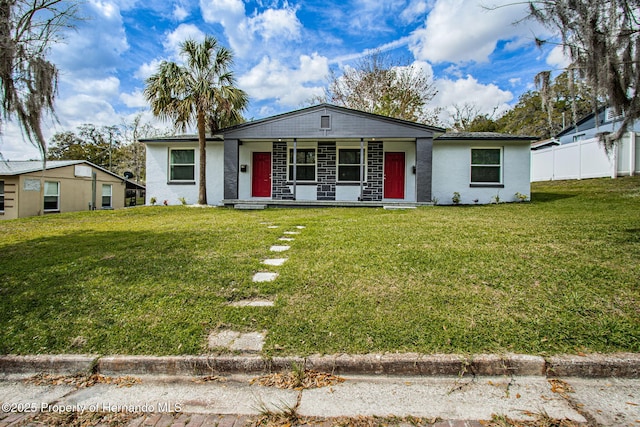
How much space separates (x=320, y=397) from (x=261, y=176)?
11.6 m

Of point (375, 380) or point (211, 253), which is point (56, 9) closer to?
point (211, 253)

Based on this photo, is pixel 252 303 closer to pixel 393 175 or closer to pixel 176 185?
pixel 393 175

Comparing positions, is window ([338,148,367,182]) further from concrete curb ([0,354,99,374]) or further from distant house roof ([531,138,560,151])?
distant house roof ([531,138,560,151])

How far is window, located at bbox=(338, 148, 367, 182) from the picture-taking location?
12617mm

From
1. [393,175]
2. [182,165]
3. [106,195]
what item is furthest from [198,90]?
[106,195]

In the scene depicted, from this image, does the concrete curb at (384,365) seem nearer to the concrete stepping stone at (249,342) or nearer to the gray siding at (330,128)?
the concrete stepping stone at (249,342)

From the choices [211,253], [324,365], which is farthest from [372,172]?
[324,365]

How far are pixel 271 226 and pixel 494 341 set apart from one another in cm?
525

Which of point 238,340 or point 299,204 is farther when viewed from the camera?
point 299,204

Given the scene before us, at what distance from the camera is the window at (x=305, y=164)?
12.7 meters

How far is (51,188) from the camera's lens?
57.5 ft

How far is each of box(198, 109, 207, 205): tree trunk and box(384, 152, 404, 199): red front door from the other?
7185mm

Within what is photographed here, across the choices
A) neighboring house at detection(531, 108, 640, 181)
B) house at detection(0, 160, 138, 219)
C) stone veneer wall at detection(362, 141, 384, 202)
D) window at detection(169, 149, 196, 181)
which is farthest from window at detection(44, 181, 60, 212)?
neighboring house at detection(531, 108, 640, 181)

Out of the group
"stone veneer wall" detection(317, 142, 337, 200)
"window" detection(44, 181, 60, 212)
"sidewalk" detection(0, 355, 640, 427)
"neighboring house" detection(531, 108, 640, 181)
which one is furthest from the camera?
"window" detection(44, 181, 60, 212)
